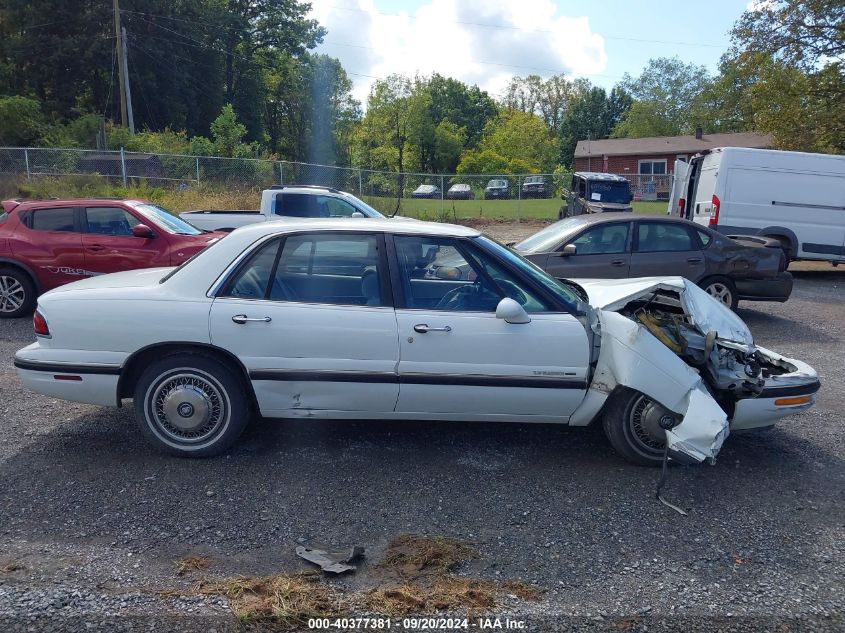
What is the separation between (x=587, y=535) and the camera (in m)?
3.81

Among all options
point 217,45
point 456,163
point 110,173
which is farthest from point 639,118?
point 110,173

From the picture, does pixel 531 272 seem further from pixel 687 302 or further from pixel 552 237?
pixel 552 237

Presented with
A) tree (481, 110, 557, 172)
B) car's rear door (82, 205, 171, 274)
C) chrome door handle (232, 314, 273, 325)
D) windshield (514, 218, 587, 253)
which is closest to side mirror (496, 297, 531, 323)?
chrome door handle (232, 314, 273, 325)

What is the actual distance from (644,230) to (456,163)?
59.1m

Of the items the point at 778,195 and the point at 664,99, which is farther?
the point at 664,99

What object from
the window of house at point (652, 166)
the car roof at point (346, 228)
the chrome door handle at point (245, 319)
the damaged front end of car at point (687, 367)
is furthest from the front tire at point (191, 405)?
the window of house at point (652, 166)

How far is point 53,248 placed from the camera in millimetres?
9336

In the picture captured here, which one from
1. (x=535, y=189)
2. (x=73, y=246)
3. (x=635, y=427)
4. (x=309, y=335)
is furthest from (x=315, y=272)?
(x=535, y=189)

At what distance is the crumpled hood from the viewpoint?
4891 mm

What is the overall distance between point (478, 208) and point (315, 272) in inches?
1080

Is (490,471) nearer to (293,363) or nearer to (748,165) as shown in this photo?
(293,363)

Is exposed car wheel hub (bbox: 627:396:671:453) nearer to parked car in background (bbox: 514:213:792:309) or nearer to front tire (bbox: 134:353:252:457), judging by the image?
front tire (bbox: 134:353:252:457)

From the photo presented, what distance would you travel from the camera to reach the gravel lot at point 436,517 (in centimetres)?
320

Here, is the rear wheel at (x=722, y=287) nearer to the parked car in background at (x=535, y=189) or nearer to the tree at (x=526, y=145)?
the parked car in background at (x=535, y=189)
